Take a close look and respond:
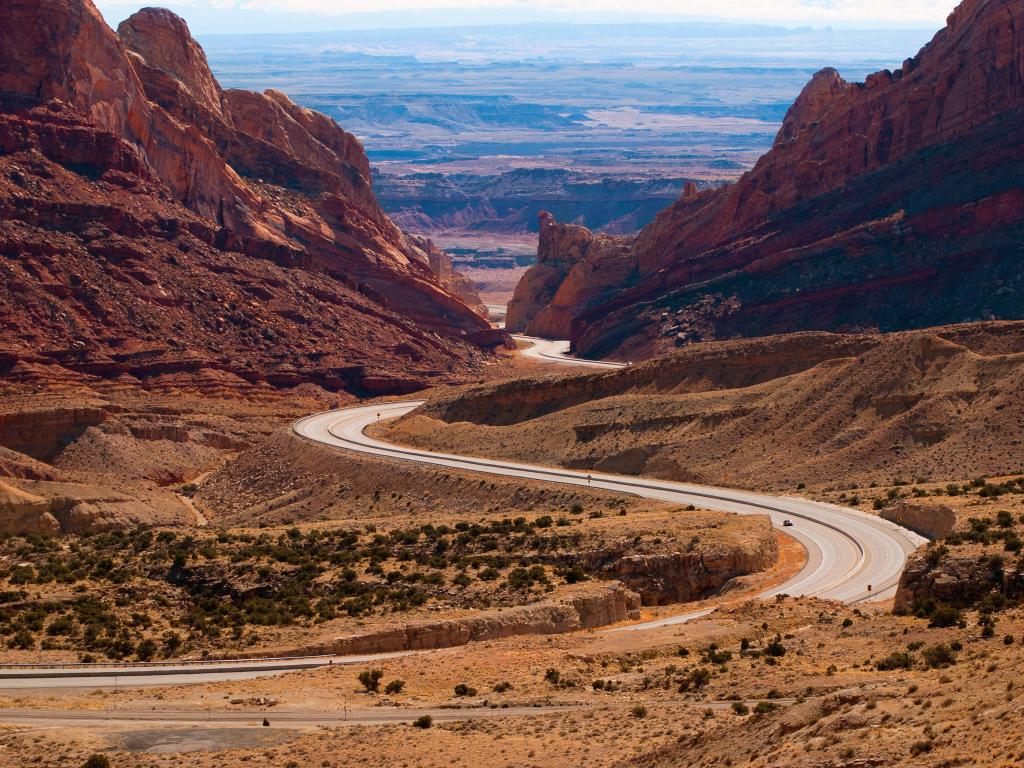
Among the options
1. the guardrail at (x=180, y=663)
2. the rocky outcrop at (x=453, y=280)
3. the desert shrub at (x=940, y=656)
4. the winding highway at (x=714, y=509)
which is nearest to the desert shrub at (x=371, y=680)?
the winding highway at (x=714, y=509)

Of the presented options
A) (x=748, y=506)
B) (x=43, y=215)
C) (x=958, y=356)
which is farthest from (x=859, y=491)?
(x=43, y=215)

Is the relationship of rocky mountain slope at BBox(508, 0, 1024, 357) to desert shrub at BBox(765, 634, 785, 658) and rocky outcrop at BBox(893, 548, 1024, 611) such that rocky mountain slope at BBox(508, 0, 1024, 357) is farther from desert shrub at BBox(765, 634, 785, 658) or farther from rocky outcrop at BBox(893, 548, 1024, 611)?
desert shrub at BBox(765, 634, 785, 658)

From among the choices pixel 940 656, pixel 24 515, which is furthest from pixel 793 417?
pixel 940 656

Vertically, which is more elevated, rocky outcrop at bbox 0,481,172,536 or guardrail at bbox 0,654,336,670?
guardrail at bbox 0,654,336,670

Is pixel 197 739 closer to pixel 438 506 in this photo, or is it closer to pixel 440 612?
pixel 440 612

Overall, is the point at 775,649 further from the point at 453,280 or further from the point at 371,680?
the point at 453,280

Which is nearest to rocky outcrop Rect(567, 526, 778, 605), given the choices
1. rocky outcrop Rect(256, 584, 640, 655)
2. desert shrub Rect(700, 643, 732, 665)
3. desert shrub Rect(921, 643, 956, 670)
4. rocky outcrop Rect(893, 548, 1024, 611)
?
rocky outcrop Rect(256, 584, 640, 655)

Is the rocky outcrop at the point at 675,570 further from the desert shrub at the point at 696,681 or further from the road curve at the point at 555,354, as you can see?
the road curve at the point at 555,354
